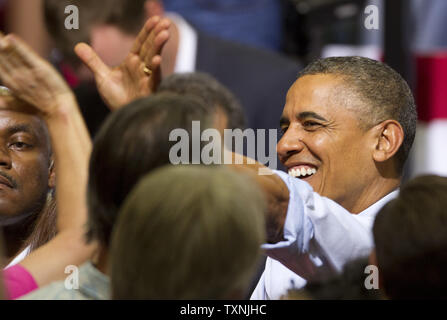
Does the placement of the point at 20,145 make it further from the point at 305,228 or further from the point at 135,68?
the point at 305,228

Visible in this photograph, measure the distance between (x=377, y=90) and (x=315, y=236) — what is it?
0.62 metres

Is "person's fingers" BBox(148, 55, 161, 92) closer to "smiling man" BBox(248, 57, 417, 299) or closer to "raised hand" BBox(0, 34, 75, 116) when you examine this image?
"raised hand" BBox(0, 34, 75, 116)

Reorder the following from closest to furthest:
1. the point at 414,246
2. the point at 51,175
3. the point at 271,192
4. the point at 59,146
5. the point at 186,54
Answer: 1. the point at 414,246
2. the point at 271,192
3. the point at 59,146
4. the point at 51,175
5. the point at 186,54

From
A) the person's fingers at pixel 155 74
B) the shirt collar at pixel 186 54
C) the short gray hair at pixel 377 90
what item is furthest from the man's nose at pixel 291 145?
the shirt collar at pixel 186 54

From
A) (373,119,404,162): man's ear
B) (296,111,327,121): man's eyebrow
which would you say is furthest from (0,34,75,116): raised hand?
(373,119,404,162): man's ear

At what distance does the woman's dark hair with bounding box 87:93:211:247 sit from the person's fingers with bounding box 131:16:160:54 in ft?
1.92

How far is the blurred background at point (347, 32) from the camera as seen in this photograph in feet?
13.1

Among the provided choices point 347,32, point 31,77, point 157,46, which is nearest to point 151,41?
point 157,46

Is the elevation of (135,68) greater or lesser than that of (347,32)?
lesser

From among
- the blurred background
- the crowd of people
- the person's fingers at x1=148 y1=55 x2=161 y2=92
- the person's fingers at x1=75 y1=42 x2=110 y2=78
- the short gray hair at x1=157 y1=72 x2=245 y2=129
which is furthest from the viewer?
the blurred background

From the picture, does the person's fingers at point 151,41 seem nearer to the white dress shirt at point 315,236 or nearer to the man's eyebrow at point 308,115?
the man's eyebrow at point 308,115

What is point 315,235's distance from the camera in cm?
180

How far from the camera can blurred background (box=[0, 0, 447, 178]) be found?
3.99 meters
